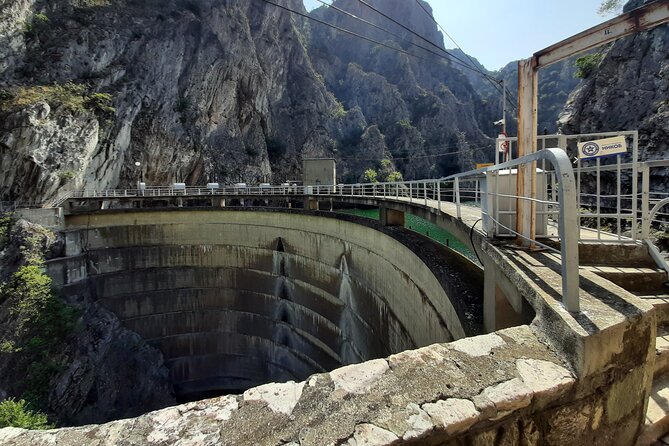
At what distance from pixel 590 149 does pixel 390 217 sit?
25.3 feet

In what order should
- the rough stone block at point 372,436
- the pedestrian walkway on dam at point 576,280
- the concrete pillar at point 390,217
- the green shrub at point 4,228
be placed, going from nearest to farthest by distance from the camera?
the rough stone block at point 372,436 → the pedestrian walkway on dam at point 576,280 → the concrete pillar at point 390,217 → the green shrub at point 4,228

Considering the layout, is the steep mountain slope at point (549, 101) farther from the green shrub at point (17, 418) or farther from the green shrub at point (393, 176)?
the green shrub at point (17, 418)

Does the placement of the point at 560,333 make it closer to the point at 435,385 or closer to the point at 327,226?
the point at 435,385

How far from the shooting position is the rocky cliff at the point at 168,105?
19.8 m

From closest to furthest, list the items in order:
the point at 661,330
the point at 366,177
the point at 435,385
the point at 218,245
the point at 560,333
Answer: the point at 435,385
the point at 560,333
the point at 661,330
the point at 218,245
the point at 366,177

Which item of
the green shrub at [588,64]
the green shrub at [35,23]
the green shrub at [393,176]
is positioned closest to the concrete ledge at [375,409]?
the green shrub at [588,64]

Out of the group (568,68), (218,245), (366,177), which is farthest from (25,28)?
(568,68)

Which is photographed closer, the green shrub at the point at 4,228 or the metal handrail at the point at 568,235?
the metal handrail at the point at 568,235

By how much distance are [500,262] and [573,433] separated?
1.74 metres

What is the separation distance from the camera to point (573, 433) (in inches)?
63.1

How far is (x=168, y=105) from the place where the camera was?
30.9 metres

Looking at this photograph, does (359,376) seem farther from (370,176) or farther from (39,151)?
(370,176)

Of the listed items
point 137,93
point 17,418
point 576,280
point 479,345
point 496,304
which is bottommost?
point 17,418

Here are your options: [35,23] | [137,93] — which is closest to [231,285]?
[137,93]
